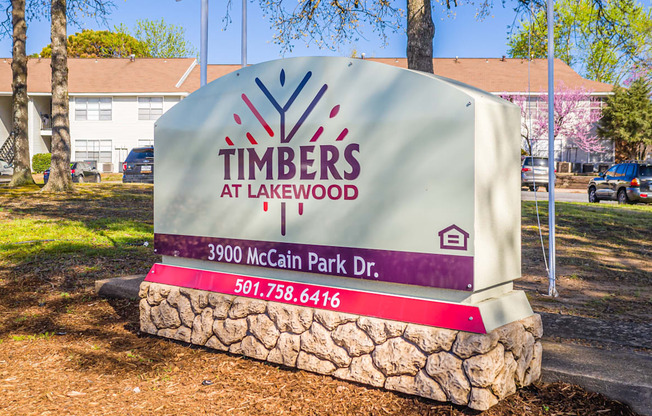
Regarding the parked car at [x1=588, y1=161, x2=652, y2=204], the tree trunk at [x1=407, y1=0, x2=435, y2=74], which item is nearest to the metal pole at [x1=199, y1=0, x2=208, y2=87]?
the tree trunk at [x1=407, y1=0, x2=435, y2=74]

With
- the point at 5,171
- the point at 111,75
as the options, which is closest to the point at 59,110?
the point at 5,171

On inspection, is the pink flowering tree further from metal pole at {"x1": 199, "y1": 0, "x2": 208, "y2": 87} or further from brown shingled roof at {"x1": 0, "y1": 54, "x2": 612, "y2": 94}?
metal pole at {"x1": 199, "y1": 0, "x2": 208, "y2": 87}

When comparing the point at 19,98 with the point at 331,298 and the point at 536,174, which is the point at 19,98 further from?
the point at 536,174

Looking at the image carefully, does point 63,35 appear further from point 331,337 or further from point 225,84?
point 331,337

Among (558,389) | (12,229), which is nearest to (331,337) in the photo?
(558,389)

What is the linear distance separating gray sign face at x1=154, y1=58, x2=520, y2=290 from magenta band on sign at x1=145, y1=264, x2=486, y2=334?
0.43 ft

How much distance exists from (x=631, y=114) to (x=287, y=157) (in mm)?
40339

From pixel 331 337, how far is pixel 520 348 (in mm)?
1302

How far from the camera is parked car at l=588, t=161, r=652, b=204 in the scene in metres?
21.3

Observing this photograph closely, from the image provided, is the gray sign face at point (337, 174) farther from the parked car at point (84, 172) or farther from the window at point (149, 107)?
the window at point (149, 107)

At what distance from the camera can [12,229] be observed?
34.8 feet

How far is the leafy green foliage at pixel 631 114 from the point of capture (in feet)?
129

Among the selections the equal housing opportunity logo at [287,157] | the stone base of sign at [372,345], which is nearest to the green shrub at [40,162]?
the stone base of sign at [372,345]

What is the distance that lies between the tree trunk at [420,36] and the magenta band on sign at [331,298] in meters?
5.66
